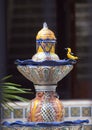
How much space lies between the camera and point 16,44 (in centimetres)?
612

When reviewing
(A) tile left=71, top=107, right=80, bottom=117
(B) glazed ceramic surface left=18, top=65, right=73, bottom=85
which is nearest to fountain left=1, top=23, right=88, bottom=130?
(B) glazed ceramic surface left=18, top=65, right=73, bottom=85

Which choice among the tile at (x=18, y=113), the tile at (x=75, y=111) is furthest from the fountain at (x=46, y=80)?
the tile at (x=75, y=111)

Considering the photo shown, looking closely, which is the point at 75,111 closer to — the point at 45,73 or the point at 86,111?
the point at 86,111

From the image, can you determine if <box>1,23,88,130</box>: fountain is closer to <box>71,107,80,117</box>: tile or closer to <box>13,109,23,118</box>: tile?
<box>13,109,23,118</box>: tile

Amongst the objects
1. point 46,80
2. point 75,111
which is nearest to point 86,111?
→ point 75,111

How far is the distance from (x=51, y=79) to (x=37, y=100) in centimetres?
11

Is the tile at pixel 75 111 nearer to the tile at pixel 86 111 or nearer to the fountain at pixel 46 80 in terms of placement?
the tile at pixel 86 111

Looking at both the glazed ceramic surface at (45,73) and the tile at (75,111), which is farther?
the tile at (75,111)

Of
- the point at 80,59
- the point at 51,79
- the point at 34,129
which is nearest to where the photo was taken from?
the point at 34,129

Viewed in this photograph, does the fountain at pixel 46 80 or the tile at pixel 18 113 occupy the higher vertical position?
the fountain at pixel 46 80

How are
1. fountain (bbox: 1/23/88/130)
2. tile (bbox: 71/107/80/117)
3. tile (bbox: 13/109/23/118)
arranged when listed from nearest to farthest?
fountain (bbox: 1/23/88/130) < tile (bbox: 13/109/23/118) < tile (bbox: 71/107/80/117)

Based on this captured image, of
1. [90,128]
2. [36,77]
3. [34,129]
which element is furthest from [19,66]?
[90,128]

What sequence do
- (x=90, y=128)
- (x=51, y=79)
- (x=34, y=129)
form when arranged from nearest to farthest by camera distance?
(x=34, y=129), (x=51, y=79), (x=90, y=128)

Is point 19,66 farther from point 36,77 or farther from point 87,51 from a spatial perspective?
point 87,51
